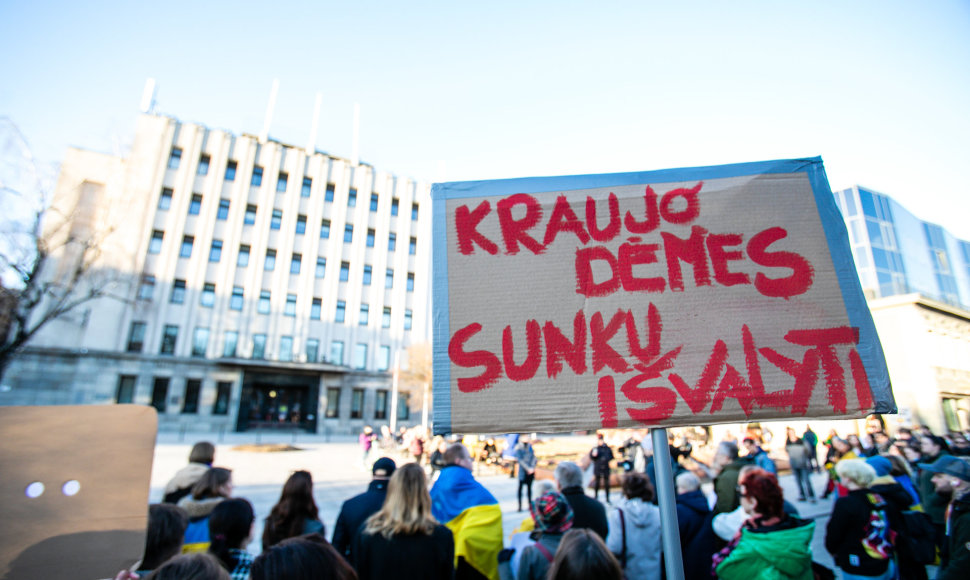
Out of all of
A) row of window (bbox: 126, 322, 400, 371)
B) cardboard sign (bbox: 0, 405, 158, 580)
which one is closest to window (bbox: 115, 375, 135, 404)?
row of window (bbox: 126, 322, 400, 371)

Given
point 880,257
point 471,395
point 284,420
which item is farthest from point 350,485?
point 880,257

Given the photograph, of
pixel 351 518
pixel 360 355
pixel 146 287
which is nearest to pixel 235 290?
pixel 146 287

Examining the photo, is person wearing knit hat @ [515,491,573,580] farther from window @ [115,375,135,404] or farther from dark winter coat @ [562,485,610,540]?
window @ [115,375,135,404]

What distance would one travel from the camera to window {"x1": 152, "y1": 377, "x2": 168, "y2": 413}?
3266 centimetres

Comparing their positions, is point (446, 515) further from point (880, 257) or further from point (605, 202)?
point (880, 257)

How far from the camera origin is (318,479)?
1608 cm

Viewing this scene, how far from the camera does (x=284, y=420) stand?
3775 centimetres

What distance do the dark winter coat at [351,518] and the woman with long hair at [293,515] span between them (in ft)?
0.65

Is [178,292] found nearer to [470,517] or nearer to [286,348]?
[286,348]

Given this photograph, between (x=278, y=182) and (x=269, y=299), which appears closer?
(x=269, y=299)

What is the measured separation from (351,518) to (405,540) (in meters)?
0.86

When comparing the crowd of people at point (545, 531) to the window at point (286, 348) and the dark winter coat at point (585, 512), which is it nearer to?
the dark winter coat at point (585, 512)

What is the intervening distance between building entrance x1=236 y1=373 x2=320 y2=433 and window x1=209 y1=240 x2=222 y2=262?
29.9 feet

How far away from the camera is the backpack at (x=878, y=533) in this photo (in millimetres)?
4004
